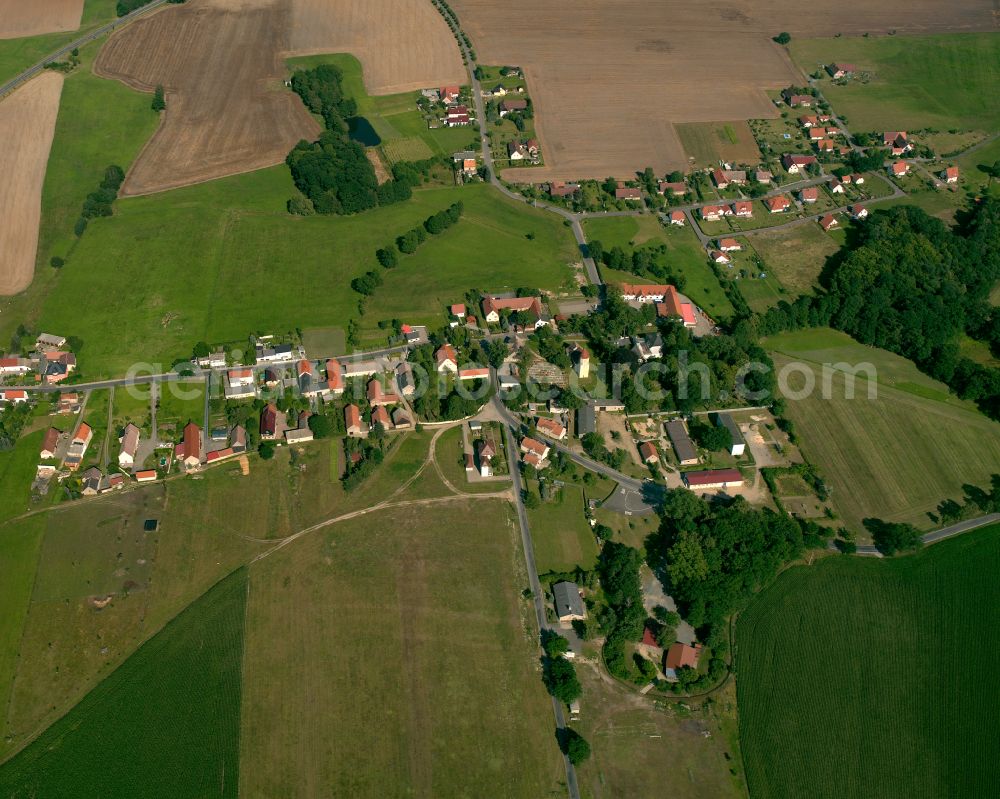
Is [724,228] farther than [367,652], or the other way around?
[724,228]

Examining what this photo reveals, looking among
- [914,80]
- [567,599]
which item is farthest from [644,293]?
[914,80]

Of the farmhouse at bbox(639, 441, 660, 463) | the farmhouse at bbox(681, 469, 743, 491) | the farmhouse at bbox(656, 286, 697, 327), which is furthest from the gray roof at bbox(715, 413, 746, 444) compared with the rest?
the farmhouse at bbox(656, 286, 697, 327)

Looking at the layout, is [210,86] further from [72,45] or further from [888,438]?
[888,438]

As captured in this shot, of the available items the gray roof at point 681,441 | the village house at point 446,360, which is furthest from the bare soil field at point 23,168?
the gray roof at point 681,441

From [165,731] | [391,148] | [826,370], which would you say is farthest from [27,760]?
[391,148]

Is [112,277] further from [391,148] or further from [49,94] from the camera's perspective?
[49,94]

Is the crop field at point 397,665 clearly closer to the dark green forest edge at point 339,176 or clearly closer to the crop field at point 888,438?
the crop field at point 888,438
